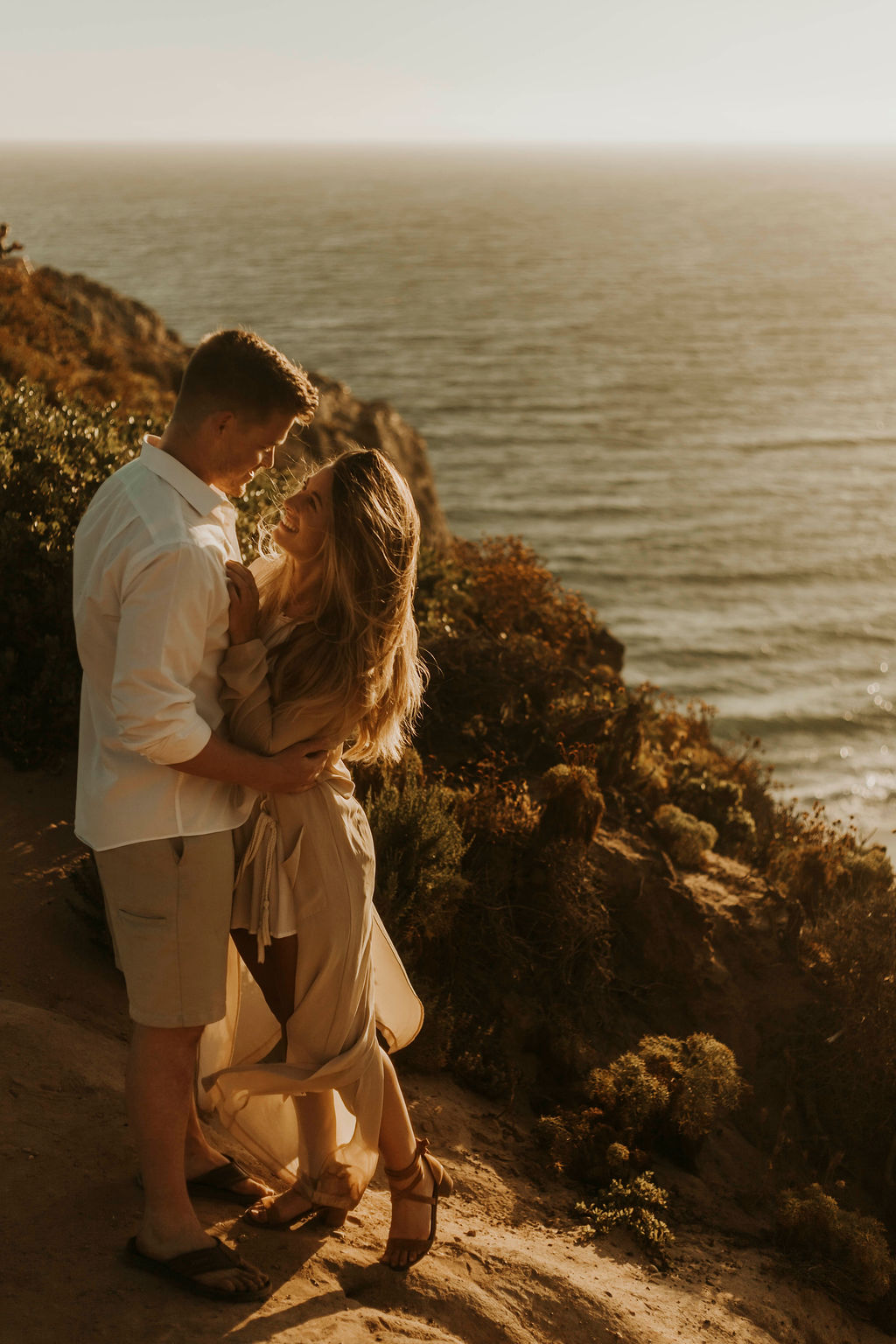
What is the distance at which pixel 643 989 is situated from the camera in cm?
646

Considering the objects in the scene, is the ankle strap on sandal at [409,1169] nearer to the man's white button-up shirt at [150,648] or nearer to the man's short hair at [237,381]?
the man's white button-up shirt at [150,648]

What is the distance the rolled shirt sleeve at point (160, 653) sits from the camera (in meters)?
2.81

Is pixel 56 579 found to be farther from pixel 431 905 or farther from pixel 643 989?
pixel 643 989

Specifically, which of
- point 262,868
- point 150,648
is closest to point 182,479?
point 150,648

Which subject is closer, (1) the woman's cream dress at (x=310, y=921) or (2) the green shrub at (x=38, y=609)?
(1) the woman's cream dress at (x=310, y=921)

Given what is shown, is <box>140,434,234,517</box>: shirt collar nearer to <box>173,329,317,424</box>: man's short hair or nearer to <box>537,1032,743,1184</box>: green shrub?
<box>173,329,317,424</box>: man's short hair

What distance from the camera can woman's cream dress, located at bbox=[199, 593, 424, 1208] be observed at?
10.6 feet

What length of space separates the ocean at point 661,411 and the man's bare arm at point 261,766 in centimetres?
584

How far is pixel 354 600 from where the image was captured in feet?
10.6

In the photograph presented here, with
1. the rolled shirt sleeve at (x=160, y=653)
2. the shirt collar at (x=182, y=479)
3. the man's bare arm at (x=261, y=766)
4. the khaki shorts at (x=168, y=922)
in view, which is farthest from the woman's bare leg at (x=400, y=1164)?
the shirt collar at (x=182, y=479)

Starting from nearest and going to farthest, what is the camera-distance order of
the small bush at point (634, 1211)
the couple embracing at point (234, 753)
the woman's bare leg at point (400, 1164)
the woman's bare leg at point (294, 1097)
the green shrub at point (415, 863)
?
the couple embracing at point (234, 753) < the woman's bare leg at point (294, 1097) < the woman's bare leg at point (400, 1164) < the small bush at point (634, 1211) < the green shrub at point (415, 863)

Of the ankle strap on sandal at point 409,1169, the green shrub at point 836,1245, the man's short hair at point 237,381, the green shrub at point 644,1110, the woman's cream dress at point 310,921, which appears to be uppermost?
the man's short hair at point 237,381

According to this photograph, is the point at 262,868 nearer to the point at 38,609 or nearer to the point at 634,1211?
the point at 634,1211

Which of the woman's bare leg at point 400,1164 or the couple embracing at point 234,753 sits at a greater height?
the couple embracing at point 234,753
